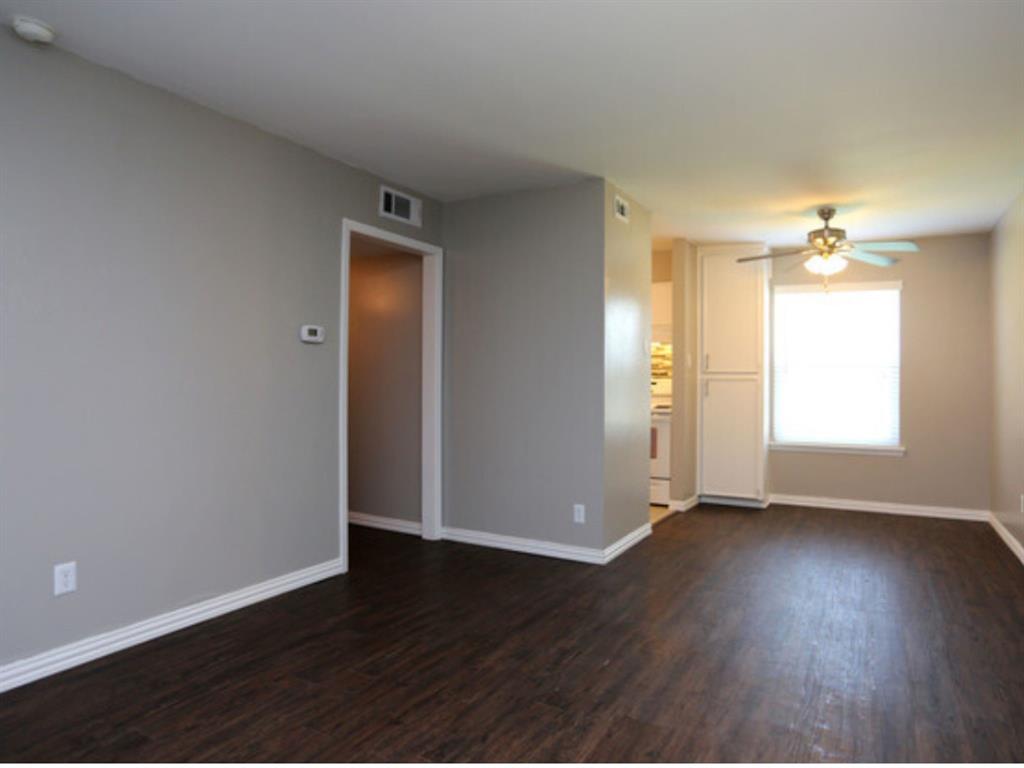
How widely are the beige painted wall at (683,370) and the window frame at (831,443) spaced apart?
0.87m

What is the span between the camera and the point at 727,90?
287 cm

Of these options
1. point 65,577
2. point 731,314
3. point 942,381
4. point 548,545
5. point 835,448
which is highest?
point 731,314

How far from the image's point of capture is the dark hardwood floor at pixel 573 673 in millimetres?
2115

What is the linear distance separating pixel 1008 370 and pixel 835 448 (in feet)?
5.51

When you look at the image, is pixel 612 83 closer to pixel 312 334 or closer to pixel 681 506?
pixel 312 334

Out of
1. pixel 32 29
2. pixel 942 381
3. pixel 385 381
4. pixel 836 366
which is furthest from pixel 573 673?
pixel 942 381

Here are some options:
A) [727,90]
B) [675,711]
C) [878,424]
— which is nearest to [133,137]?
[727,90]

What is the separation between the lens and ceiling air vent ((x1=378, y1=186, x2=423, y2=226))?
4289mm

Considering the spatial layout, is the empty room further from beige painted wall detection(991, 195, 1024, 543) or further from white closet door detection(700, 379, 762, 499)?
white closet door detection(700, 379, 762, 499)

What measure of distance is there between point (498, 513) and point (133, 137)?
3.14 metres

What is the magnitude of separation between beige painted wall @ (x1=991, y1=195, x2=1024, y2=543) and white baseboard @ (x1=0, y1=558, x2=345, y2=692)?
15.6 feet

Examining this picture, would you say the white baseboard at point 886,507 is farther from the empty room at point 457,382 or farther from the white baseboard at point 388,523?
the white baseboard at point 388,523

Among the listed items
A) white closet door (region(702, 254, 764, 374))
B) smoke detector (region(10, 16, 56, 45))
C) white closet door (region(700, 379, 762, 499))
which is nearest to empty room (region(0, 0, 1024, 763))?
smoke detector (region(10, 16, 56, 45))

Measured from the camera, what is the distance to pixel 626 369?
4598 mm
